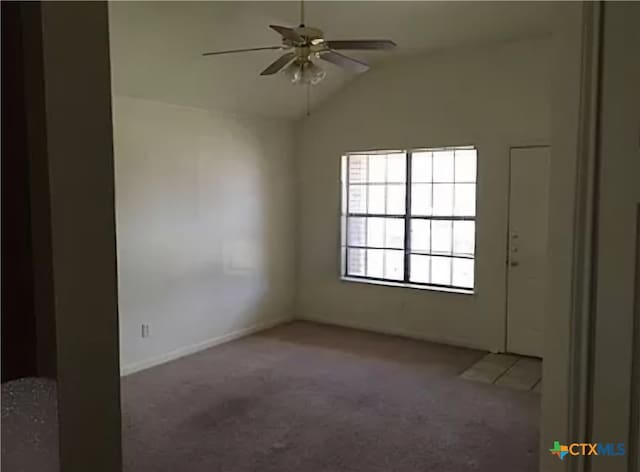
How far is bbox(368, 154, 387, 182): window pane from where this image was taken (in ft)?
20.1

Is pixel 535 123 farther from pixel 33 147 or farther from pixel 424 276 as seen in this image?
pixel 33 147

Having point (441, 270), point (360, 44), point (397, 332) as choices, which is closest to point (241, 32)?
point (360, 44)

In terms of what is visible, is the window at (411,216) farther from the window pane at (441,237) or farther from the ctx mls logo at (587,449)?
the ctx mls logo at (587,449)

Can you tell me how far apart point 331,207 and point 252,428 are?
330 centimetres

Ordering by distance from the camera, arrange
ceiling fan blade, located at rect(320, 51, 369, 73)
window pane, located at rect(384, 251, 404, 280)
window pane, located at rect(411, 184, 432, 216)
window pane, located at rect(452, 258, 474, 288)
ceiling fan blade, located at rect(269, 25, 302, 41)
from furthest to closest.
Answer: window pane, located at rect(384, 251, 404, 280)
window pane, located at rect(411, 184, 432, 216)
window pane, located at rect(452, 258, 474, 288)
ceiling fan blade, located at rect(320, 51, 369, 73)
ceiling fan blade, located at rect(269, 25, 302, 41)

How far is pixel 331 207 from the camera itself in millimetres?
6418

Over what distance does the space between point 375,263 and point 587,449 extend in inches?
188

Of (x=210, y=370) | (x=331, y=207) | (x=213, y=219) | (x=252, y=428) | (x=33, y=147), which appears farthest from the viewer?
(x=331, y=207)

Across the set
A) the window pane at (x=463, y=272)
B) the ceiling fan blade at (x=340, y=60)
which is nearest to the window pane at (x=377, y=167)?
the window pane at (x=463, y=272)

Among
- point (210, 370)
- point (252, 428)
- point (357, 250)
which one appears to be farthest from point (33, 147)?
point (357, 250)

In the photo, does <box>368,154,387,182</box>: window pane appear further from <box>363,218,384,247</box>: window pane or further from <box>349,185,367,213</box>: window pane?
<box>363,218,384,247</box>: window pane

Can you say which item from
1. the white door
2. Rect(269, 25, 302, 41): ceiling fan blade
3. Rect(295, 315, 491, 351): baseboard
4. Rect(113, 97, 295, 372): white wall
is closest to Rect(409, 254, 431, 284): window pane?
Rect(295, 315, 491, 351): baseboard

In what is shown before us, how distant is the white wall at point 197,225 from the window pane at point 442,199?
178 centimetres

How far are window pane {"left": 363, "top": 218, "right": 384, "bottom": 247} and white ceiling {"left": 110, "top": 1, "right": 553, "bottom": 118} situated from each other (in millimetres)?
1828
